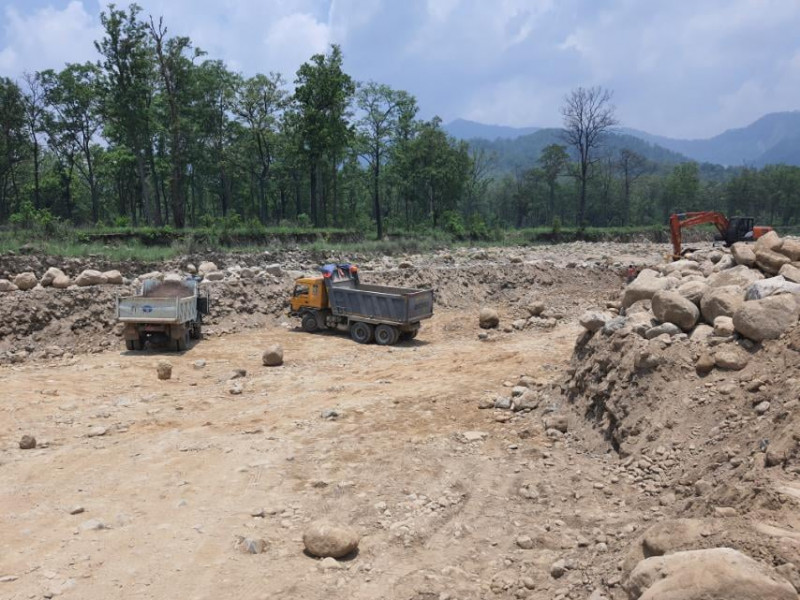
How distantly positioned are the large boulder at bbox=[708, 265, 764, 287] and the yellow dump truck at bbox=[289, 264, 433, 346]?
7225 millimetres

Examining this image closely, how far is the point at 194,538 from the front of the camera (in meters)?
5.73

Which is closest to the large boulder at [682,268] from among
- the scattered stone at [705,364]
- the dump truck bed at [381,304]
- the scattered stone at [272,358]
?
the scattered stone at [705,364]

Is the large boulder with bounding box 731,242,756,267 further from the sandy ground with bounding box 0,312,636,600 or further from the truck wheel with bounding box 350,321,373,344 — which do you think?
the truck wheel with bounding box 350,321,373,344

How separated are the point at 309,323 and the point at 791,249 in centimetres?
1086

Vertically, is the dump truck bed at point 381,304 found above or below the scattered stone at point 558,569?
above

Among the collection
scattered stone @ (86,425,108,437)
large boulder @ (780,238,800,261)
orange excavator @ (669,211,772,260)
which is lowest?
scattered stone @ (86,425,108,437)

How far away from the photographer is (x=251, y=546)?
5520mm

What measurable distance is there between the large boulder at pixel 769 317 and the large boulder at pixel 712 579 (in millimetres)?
4070

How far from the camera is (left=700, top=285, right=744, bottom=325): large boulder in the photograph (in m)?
7.73

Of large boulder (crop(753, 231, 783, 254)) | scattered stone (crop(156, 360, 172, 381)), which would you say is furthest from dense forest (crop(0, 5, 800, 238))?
large boulder (crop(753, 231, 783, 254))

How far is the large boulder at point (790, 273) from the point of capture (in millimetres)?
8328

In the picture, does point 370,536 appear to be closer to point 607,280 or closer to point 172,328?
point 172,328

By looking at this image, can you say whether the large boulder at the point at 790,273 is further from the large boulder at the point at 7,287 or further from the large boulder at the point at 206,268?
the large boulder at the point at 7,287

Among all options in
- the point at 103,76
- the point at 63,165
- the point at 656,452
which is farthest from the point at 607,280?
the point at 63,165
